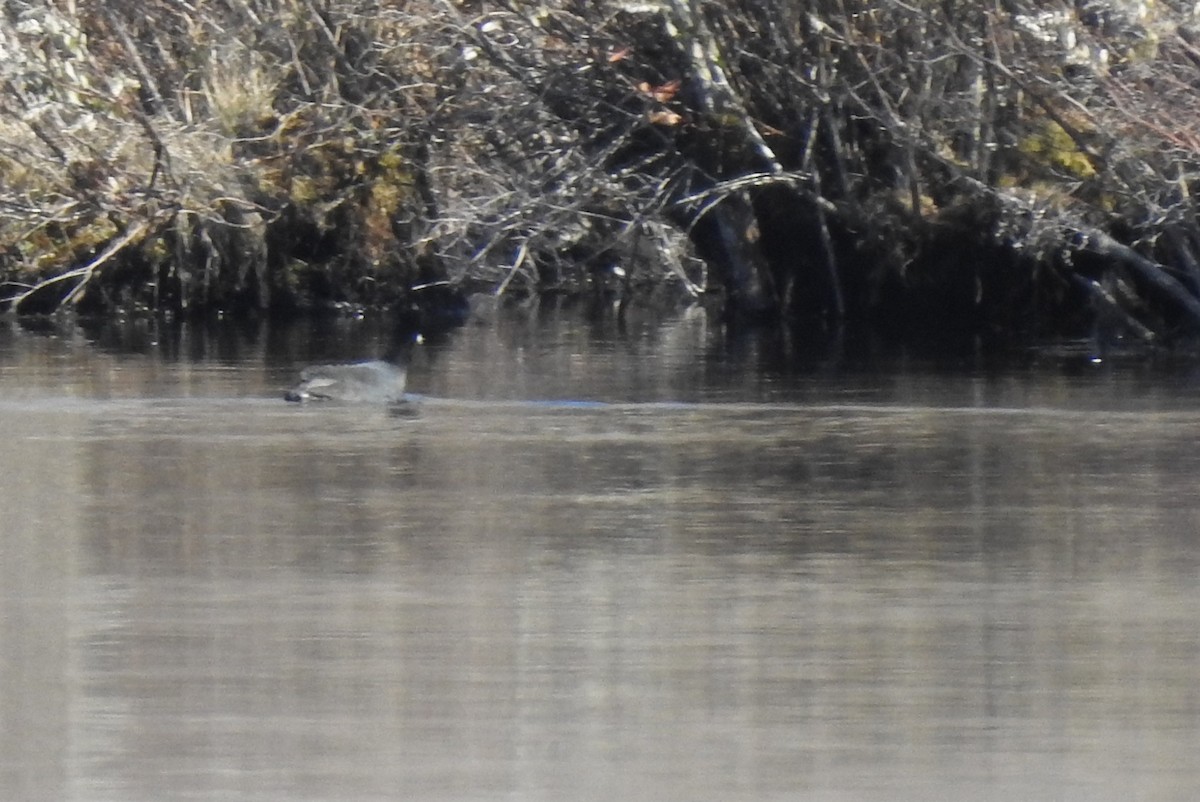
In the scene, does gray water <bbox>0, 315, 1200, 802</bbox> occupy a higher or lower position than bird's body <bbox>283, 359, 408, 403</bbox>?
lower

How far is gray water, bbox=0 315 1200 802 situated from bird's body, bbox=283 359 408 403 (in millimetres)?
146

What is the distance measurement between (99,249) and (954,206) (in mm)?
7306

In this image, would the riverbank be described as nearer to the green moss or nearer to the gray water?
the green moss

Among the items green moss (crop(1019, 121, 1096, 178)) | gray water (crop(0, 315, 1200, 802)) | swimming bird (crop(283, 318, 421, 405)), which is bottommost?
gray water (crop(0, 315, 1200, 802))

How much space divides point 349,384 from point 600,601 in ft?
17.4

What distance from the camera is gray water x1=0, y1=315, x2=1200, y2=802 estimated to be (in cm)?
558

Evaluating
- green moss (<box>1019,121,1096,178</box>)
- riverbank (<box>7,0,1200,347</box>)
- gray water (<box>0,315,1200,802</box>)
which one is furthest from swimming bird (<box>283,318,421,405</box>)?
green moss (<box>1019,121,1096,178</box>)

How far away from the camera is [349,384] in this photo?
485 inches

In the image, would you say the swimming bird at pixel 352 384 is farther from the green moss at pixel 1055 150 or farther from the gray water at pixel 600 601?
the green moss at pixel 1055 150

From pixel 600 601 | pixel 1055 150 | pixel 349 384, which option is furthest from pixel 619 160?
pixel 600 601

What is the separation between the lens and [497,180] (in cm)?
1986

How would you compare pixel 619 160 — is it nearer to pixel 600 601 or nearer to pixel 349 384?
pixel 349 384

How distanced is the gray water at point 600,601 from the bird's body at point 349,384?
5.8 inches

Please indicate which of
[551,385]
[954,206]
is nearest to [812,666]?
[551,385]
